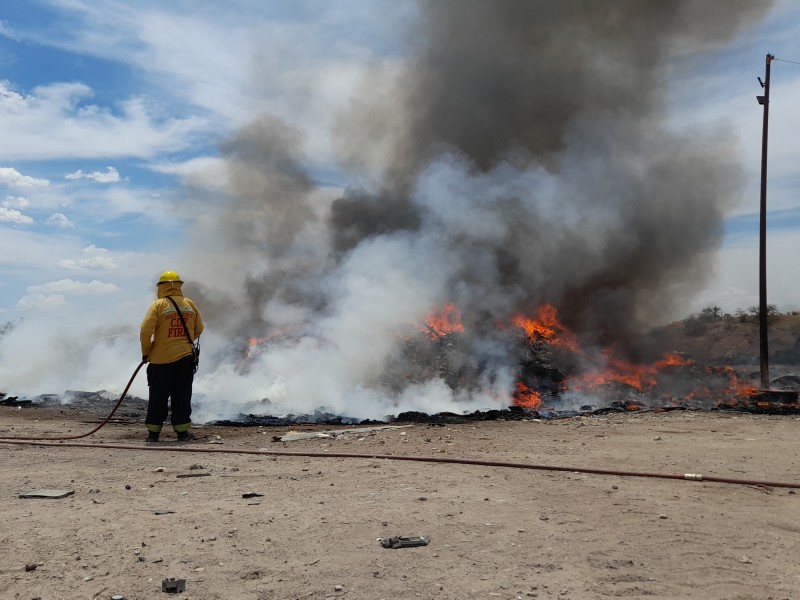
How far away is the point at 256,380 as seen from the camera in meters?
13.2

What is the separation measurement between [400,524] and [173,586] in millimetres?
1466

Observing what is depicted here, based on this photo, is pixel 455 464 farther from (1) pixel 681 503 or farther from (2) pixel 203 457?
(2) pixel 203 457

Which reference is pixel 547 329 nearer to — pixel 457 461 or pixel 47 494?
pixel 457 461

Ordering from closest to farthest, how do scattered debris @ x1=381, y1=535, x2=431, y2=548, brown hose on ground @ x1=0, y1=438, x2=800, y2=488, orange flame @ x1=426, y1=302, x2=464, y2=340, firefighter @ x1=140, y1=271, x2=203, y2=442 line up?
1. scattered debris @ x1=381, y1=535, x2=431, y2=548
2. brown hose on ground @ x1=0, y1=438, x2=800, y2=488
3. firefighter @ x1=140, y1=271, x2=203, y2=442
4. orange flame @ x1=426, y1=302, x2=464, y2=340

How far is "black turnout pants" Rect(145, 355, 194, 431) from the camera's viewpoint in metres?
7.90

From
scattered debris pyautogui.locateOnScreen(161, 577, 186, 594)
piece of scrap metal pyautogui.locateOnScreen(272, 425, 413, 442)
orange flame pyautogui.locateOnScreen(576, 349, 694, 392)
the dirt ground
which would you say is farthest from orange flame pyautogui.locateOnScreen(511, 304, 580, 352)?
scattered debris pyautogui.locateOnScreen(161, 577, 186, 594)

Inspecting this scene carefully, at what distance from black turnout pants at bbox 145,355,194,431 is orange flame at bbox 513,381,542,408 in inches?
289

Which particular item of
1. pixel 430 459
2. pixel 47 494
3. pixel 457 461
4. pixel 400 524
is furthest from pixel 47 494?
pixel 457 461

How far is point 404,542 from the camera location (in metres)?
3.63

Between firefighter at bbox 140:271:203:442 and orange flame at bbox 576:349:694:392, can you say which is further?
orange flame at bbox 576:349:694:392

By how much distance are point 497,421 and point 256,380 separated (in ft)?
18.5

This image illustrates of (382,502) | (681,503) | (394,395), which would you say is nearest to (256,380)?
(394,395)

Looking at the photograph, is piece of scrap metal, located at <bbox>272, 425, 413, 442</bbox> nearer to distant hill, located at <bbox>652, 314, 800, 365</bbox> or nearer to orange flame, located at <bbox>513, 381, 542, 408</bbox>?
orange flame, located at <bbox>513, 381, 542, 408</bbox>

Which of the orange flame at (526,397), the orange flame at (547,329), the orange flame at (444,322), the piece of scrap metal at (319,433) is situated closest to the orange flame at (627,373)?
the orange flame at (547,329)
